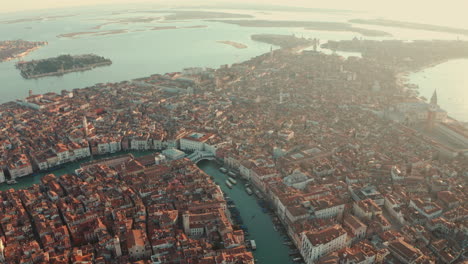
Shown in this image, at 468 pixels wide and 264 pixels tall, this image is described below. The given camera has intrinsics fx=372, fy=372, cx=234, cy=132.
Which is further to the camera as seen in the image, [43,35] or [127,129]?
[43,35]

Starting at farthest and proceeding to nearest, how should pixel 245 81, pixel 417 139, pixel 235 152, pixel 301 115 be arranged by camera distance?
1. pixel 245 81
2. pixel 301 115
3. pixel 417 139
4. pixel 235 152

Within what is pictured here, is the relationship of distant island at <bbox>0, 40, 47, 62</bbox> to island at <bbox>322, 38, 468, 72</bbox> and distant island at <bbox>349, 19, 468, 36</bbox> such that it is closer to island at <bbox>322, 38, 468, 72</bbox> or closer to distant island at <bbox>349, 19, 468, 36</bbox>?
island at <bbox>322, 38, 468, 72</bbox>

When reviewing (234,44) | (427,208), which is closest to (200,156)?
(427,208)

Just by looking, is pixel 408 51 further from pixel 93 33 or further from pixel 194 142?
pixel 93 33

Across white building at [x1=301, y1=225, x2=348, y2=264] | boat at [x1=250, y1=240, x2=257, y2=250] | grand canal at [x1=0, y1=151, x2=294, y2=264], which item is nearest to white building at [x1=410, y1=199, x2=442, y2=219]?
white building at [x1=301, y1=225, x2=348, y2=264]

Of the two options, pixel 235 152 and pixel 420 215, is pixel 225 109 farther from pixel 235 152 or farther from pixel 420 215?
pixel 420 215

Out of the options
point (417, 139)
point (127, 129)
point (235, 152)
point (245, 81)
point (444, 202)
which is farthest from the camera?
point (245, 81)

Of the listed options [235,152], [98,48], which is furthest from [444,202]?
[98,48]
